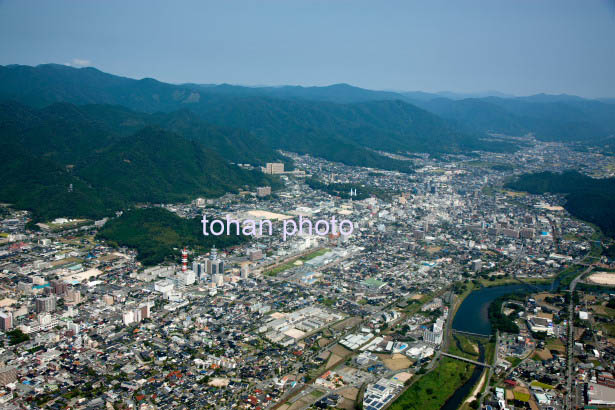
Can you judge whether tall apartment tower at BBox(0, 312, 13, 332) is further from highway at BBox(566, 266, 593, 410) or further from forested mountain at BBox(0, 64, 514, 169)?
forested mountain at BBox(0, 64, 514, 169)

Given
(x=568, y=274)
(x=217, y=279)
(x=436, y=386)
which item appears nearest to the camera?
(x=436, y=386)

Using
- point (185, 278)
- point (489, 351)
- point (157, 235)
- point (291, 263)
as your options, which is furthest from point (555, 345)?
point (157, 235)

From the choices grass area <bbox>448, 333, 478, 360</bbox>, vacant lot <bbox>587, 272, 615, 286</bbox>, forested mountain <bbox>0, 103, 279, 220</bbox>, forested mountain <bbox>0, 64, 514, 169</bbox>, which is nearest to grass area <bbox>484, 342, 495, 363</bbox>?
grass area <bbox>448, 333, 478, 360</bbox>

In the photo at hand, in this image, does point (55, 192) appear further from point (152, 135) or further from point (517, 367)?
point (517, 367)

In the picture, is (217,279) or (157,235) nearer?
(217,279)

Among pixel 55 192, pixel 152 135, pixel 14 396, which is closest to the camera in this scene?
pixel 14 396

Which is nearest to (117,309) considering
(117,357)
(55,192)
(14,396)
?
(117,357)

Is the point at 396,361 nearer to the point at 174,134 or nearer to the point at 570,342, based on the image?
the point at 570,342
